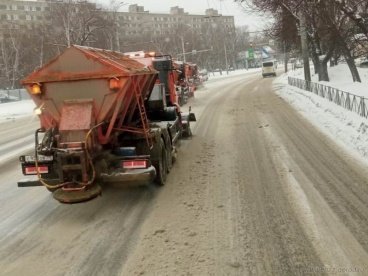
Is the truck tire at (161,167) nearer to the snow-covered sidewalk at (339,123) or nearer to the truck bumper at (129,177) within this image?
the truck bumper at (129,177)

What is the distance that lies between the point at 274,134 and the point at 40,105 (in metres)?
8.40

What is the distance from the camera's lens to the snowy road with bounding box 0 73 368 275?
19.4 ft

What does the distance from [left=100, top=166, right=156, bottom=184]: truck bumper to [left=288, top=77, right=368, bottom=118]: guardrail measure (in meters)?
8.95

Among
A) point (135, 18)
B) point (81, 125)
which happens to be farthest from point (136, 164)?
point (135, 18)

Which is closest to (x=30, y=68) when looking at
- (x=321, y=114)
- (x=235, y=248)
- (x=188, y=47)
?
(x=188, y=47)

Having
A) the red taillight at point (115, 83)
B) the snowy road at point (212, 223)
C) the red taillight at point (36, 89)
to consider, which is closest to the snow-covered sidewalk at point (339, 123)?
the snowy road at point (212, 223)

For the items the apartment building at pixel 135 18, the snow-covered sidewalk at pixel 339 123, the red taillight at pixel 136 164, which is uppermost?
the apartment building at pixel 135 18

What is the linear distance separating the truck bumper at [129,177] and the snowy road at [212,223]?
52 cm

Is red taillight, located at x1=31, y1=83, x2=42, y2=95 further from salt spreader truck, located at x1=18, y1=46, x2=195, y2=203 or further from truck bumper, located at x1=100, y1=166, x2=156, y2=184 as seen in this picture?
truck bumper, located at x1=100, y1=166, x2=156, y2=184

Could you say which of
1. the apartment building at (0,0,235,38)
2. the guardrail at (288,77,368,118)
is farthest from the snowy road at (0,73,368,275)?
the apartment building at (0,0,235,38)

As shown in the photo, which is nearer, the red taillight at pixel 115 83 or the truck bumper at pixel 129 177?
the red taillight at pixel 115 83

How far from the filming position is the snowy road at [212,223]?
5.90m

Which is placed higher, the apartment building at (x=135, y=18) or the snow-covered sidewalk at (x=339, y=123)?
the apartment building at (x=135, y=18)

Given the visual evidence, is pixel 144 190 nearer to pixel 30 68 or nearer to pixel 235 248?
pixel 235 248
